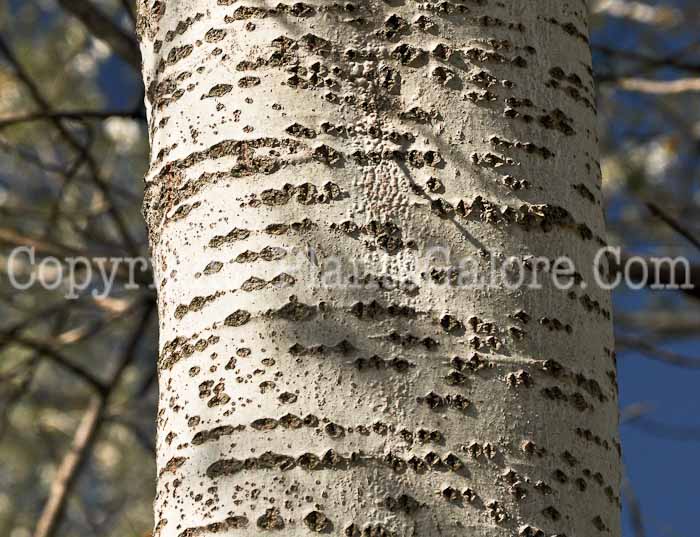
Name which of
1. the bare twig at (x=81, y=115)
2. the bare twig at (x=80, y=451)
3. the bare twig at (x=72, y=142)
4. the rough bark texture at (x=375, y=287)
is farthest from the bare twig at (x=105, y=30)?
the rough bark texture at (x=375, y=287)

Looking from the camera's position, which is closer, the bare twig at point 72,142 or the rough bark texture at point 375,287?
the rough bark texture at point 375,287

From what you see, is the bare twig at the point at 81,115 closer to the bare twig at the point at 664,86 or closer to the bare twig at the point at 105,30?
the bare twig at the point at 105,30

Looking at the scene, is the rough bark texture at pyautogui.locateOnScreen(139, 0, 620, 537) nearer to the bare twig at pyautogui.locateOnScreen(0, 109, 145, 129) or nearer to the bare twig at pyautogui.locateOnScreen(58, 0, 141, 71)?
the bare twig at pyautogui.locateOnScreen(0, 109, 145, 129)

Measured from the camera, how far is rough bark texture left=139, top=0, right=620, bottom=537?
0.91m

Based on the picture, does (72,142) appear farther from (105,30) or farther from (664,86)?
(664,86)

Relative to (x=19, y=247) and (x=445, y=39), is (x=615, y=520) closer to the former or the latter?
(x=445, y=39)

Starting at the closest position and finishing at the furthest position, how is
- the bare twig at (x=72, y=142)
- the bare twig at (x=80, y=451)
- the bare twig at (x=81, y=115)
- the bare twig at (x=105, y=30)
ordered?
the bare twig at (x=81, y=115), the bare twig at (x=105, y=30), the bare twig at (x=72, y=142), the bare twig at (x=80, y=451)

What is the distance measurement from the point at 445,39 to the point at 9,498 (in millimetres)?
6074

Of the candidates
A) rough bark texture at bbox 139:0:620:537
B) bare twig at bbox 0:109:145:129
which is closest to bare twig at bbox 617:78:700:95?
bare twig at bbox 0:109:145:129

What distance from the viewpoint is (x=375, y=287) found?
0.94m

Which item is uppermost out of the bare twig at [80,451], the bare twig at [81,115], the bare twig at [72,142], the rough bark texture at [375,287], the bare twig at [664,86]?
the bare twig at [664,86]

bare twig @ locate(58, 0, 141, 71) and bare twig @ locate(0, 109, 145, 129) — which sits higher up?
bare twig @ locate(58, 0, 141, 71)

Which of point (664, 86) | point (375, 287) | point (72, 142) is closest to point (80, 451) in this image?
point (72, 142)

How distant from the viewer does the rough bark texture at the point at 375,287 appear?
91cm
